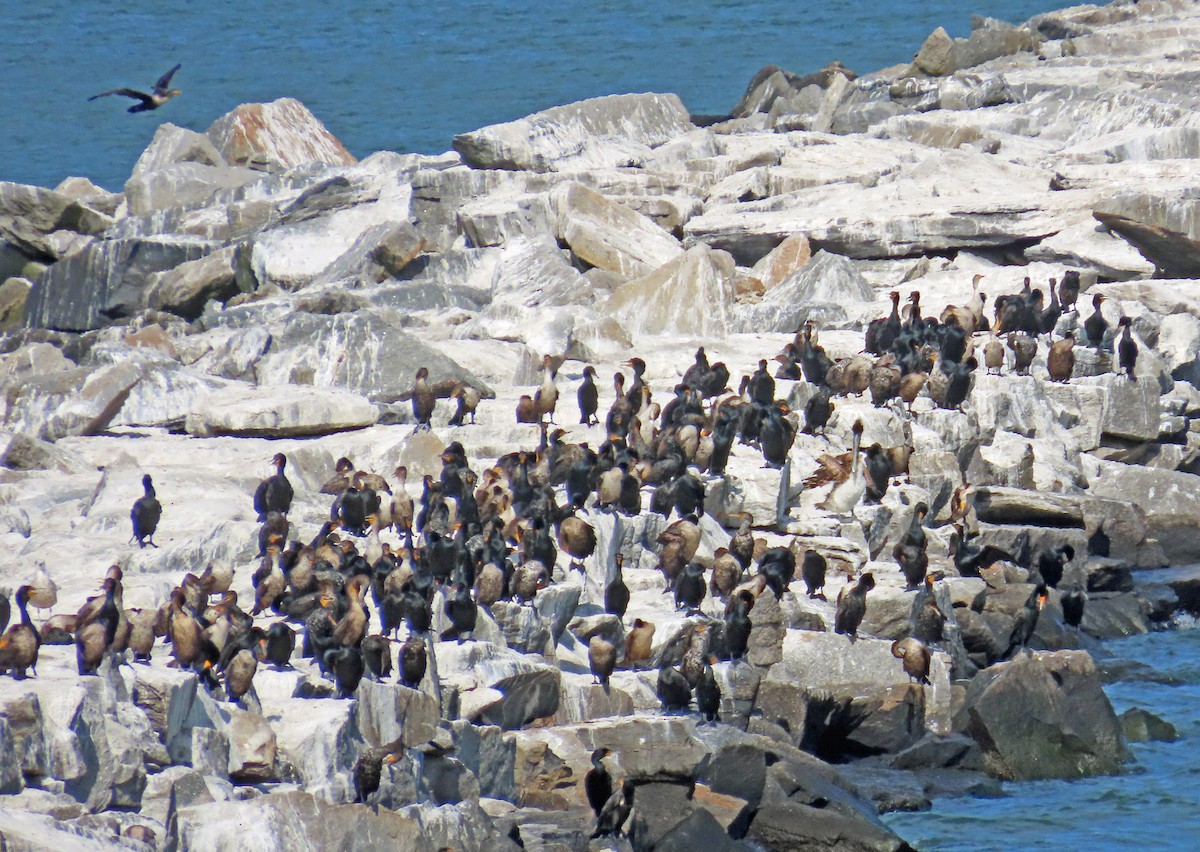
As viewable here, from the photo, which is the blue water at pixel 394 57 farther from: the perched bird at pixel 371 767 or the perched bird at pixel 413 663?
the perched bird at pixel 371 767

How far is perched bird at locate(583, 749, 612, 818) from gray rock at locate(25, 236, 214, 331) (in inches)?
700

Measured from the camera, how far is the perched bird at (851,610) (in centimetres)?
1534

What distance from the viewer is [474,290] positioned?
86.2ft

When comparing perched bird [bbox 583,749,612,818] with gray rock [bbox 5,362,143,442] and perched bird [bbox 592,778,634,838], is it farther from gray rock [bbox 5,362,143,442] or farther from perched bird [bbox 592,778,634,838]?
gray rock [bbox 5,362,143,442]

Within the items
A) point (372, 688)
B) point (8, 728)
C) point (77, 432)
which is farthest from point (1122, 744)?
point (77, 432)

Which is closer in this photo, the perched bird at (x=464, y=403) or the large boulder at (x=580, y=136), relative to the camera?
the perched bird at (x=464, y=403)

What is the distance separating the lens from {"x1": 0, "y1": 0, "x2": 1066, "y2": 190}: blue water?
6806 centimetres

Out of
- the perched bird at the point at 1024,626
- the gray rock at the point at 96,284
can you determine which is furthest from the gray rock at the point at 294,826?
the gray rock at the point at 96,284

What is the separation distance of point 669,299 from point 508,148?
7200 mm

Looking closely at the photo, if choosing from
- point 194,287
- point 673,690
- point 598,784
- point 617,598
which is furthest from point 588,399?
point 194,287

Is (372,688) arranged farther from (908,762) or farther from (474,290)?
(474,290)

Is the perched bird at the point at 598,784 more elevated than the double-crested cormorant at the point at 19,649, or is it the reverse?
the double-crested cormorant at the point at 19,649

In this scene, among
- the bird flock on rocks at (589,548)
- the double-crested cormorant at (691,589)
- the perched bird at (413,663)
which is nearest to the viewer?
the perched bird at (413,663)

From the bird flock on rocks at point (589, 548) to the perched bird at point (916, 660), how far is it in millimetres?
13
